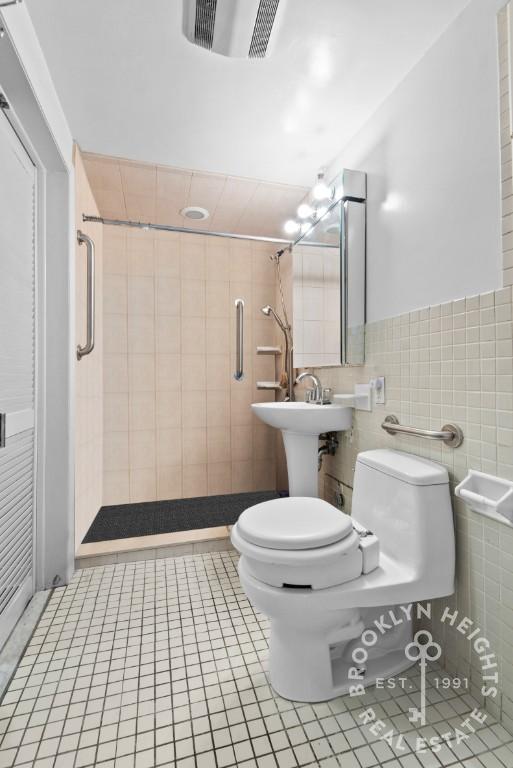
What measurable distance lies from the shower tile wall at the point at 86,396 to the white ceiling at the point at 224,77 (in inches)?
14.5

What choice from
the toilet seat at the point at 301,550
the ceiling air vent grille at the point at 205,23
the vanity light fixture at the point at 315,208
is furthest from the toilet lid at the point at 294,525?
the ceiling air vent grille at the point at 205,23

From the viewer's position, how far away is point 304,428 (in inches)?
69.4

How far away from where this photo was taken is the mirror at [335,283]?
169 cm

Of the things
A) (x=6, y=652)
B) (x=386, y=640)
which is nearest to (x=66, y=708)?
(x=6, y=652)

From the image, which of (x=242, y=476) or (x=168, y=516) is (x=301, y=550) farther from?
(x=242, y=476)

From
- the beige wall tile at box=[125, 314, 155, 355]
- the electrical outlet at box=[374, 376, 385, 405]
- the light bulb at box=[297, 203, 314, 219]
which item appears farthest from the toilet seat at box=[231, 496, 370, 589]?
the beige wall tile at box=[125, 314, 155, 355]

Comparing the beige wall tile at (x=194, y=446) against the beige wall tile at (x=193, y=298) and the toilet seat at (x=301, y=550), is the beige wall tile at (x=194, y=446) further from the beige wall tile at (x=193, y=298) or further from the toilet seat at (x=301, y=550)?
the toilet seat at (x=301, y=550)

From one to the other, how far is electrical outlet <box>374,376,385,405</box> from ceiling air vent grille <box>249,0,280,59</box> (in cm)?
129

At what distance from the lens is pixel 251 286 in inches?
115

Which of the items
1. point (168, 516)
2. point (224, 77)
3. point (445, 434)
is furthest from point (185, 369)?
point (445, 434)

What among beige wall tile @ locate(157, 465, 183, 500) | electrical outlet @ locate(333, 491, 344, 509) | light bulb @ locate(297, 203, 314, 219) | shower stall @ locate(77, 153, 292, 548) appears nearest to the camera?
electrical outlet @ locate(333, 491, 344, 509)

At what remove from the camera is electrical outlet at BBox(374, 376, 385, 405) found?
1530 millimetres

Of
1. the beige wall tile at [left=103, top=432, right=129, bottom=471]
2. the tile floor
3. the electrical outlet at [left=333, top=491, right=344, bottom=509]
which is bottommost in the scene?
the tile floor

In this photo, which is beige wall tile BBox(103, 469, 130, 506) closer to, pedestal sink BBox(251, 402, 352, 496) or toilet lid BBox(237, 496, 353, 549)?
pedestal sink BBox(251, 402, 352, 496)
